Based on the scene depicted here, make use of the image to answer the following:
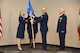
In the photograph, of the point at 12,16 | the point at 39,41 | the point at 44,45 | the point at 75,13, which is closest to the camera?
the point at 44,45

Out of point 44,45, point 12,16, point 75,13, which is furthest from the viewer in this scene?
point 12,16

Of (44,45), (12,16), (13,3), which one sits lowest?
(44,45)

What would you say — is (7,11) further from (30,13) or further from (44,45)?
(44,45)

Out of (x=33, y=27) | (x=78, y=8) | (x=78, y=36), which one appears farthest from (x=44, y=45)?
(x=78, y=8)

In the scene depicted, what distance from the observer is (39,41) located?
31.4 ft

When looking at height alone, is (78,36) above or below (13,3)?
below

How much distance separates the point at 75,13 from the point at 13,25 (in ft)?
8.56

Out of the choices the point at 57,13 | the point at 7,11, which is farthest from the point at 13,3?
the point at 57,13

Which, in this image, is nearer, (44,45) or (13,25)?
(44,45)

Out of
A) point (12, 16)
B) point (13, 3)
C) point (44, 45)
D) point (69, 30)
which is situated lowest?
point (44, 45)

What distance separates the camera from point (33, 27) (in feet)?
26.5

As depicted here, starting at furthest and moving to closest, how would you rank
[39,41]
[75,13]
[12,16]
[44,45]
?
[39,41]
[12,16]
[75,13]
[44,45]

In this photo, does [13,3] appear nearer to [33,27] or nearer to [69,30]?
[33,27]

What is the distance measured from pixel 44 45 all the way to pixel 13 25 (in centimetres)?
192
